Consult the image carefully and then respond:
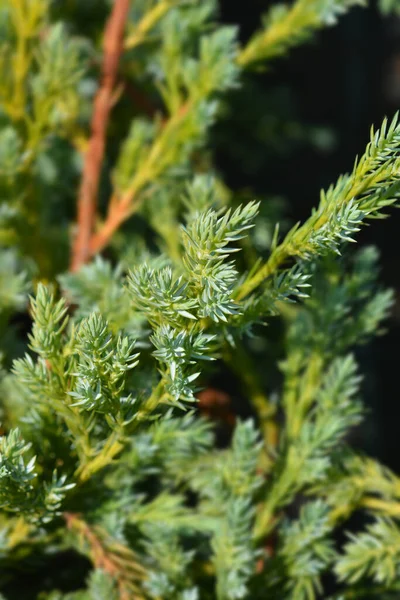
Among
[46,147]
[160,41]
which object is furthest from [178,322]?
[160,41]

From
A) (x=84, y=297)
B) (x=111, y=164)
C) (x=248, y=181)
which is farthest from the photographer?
(x=248, y=181)

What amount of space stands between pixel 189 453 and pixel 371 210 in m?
0.32

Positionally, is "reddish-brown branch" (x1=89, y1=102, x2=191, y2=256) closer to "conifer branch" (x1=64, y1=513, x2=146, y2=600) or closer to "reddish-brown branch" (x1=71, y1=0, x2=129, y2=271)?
"reddish-brown branch" (x1=71, y1=0, x2=129, y2=271)

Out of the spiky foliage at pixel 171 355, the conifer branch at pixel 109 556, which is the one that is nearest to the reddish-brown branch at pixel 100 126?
the spiky foliage at pixel 171 355

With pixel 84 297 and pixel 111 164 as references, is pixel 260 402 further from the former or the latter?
pixel 111 164

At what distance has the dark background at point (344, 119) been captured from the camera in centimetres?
146

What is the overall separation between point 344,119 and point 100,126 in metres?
0.90

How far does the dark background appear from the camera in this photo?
1.46 metres

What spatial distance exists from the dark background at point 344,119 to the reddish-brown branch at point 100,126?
2.00 ft

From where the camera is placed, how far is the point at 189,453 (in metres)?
0.65

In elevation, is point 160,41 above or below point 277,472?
above

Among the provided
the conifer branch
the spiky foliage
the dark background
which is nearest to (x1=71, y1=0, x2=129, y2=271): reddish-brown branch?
the spiky foliage

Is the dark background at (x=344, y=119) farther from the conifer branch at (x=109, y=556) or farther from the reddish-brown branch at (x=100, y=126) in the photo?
the conifer branch at (x=109, y=556)

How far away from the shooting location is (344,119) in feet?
5.16
